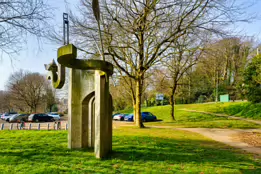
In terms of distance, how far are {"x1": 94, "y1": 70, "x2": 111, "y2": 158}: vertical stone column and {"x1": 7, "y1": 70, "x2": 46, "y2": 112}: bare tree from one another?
41970 mm

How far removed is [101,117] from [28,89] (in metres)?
42.7

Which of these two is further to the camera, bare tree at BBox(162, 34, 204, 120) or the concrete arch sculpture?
bare tree at BBox(162, 34, 204, 120)

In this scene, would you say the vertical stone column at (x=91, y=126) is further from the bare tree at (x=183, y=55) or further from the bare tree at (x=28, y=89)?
the bare tree at (x=28, y=89)

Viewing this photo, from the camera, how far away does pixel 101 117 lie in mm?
6789

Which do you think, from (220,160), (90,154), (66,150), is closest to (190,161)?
(220,160)

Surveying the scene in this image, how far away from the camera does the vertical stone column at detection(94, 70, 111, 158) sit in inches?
263

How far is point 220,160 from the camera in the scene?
23.3 feet

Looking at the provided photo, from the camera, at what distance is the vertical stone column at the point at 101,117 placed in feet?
22.0

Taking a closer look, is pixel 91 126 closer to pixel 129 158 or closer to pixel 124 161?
pixel 129 158

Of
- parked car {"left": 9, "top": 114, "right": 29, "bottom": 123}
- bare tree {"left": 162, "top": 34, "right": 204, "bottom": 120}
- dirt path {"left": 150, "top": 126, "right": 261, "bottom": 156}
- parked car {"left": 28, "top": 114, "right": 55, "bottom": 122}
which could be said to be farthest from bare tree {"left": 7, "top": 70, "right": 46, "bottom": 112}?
dirt path {"left": 150, "top": 126, "right": 261, "bottom": 156}

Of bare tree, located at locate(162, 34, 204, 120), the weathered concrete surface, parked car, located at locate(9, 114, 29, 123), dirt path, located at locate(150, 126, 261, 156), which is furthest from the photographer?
parked car, located at locate(9, 114, 29, 123)

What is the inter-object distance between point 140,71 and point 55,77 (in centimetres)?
906

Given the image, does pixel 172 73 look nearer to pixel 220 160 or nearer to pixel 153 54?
pixel 153 54

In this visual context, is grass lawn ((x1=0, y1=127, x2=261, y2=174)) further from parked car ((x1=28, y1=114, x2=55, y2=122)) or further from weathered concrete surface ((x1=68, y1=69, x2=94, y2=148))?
parked car ((x1=28, y1=114, x2=55, y2=122))
